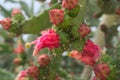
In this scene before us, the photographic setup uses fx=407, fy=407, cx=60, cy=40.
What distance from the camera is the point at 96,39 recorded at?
2.64 meters

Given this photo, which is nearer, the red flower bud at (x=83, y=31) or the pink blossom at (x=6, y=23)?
the red flower bud at (x=83, y=31)

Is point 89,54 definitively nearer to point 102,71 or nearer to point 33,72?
point 102,71

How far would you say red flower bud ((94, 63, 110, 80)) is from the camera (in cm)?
163

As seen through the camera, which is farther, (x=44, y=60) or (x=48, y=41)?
(x=44, y=60)

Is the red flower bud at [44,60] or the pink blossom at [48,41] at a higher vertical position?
the red flower bud at [44,60]

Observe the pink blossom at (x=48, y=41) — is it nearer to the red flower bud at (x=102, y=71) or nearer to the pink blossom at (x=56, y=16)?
the pink blossom at (x=56, y=16)

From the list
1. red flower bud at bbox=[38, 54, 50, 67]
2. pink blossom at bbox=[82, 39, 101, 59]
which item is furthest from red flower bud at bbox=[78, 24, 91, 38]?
red flower bud at bbox=[38, 54, 50, 67]

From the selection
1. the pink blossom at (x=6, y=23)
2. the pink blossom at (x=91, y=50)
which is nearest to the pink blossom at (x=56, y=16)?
the pink blossom at (x=91, y=50)

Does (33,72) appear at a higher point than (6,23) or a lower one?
lower

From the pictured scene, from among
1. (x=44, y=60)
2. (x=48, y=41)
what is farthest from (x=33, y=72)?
(x=48, y=41)

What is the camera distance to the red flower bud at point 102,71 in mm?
1631

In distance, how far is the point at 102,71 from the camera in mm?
1627

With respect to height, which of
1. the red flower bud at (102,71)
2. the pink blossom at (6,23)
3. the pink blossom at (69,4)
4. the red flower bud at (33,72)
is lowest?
the red flower bud at (102,71)

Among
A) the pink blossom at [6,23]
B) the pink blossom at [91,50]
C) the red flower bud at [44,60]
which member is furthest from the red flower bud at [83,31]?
the pink blossom at [6,23]
